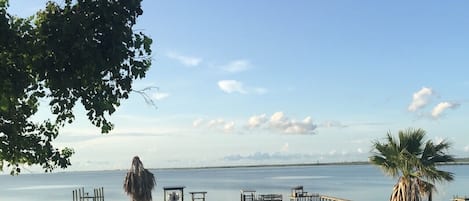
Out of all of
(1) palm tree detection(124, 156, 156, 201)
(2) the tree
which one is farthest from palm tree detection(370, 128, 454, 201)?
(1) palm tree detection(124, 156, 156, 201)

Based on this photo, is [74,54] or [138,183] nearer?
[74,54]

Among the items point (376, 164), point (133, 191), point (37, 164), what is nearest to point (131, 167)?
point (133, 191)

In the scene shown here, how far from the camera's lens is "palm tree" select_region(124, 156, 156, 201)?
78.5 ft

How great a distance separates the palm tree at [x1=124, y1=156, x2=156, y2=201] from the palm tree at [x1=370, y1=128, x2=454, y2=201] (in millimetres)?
12406

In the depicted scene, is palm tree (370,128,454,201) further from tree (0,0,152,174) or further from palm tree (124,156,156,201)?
palm tree (124,156,156,201)

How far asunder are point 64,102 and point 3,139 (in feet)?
3.48

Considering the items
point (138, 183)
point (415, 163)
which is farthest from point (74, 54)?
point (138, 183)

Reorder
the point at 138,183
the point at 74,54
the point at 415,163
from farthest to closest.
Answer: the point at 138,183 → the point at 415,163 → the point at 74,54

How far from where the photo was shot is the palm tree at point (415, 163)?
13883mm

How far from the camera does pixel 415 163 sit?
14.0 metres

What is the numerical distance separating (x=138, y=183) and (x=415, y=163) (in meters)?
13.1

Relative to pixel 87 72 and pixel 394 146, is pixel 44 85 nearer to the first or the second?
pixel 87 72

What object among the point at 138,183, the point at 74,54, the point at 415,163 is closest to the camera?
the point at 74,54

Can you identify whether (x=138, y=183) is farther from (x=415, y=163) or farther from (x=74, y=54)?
(x=74, y=54)
